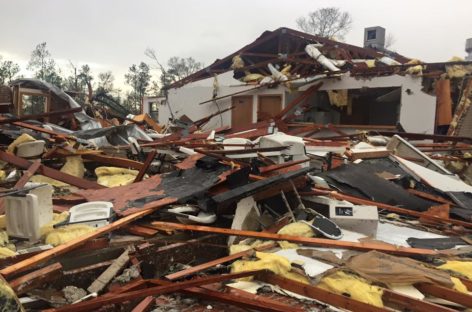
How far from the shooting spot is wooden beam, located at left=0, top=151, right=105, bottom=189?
627cm

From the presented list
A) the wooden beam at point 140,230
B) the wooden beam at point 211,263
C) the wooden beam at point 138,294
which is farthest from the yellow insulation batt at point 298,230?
the wooden beam at point 140,230

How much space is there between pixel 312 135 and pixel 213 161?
7.40 m

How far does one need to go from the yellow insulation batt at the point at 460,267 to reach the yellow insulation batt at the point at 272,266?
139cm

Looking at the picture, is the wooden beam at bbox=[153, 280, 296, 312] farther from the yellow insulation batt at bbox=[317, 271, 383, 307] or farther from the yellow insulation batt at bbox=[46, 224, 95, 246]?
the yellow insulation batt at bbox=[46, 224, 95, 246]

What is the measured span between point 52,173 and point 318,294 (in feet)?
16.4

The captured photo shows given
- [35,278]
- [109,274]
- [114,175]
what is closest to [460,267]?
[109,274]

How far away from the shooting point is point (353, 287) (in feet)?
10.3

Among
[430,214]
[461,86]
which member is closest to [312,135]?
[461,86]

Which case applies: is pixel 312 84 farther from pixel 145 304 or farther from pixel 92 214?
pixel 145 304

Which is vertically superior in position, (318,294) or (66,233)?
(66,233)

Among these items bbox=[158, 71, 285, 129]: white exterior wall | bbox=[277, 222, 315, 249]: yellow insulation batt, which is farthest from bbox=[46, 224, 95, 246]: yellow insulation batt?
bbox=[158, 71, 285, 129]: white exterior wall

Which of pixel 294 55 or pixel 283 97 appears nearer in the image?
pixel 283 97

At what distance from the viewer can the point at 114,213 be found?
442 cm

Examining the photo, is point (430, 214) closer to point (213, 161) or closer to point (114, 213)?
point (213, 161)
